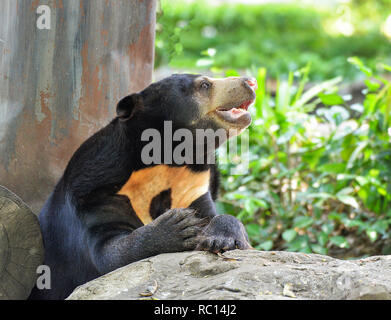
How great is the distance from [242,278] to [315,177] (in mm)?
3347

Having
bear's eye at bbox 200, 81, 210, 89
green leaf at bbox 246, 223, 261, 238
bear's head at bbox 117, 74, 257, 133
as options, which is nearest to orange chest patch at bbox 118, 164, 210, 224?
bear's head at bbox 117, 74, 257, 133

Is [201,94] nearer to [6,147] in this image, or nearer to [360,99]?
[6,147]

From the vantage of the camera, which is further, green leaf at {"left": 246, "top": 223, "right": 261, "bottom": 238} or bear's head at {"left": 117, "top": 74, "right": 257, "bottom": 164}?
green leaf at {"left": 246, "top": 223, "right": 261, "bottom": 238}

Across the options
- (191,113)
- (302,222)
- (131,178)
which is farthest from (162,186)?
(302,222)

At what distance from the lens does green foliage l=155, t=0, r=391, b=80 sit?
14984 mm

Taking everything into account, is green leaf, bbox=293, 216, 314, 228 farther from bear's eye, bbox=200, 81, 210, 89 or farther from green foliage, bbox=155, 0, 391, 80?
green foliage, bbox=155, 0, 391, 80

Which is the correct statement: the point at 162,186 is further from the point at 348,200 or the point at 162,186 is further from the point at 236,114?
the point at 348,200

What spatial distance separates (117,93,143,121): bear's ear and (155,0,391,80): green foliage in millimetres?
10631

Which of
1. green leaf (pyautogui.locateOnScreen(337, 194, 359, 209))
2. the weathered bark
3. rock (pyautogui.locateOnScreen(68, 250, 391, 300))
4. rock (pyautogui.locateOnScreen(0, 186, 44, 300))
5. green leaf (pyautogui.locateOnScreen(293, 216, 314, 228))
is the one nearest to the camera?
rock (pyautogui.locateOnScreen(68, 250, 391, 300))

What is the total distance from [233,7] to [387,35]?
4223 mm

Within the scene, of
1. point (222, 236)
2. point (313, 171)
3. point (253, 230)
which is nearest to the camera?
point (222, 236)

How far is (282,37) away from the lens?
55.4 feet

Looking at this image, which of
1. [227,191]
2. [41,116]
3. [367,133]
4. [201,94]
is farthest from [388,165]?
[41,116]

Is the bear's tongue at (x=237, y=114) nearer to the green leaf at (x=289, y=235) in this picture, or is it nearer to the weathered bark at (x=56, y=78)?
the weathered bark at (x=56, y=78)
